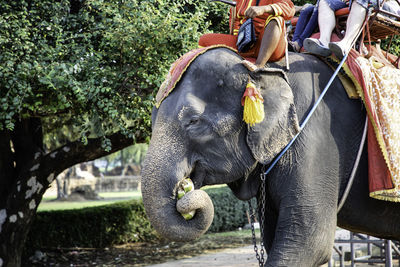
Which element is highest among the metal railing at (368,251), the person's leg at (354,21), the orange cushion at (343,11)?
the orange cushion at (343,11)

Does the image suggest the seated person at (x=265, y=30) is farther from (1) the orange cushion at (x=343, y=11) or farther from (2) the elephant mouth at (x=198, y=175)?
(2) the elephant mouth at (x=198, y=175)

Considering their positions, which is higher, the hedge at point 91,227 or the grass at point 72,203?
the hedge at point 91,227

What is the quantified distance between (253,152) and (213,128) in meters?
0.27

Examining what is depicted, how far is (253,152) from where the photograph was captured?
2.84 metres

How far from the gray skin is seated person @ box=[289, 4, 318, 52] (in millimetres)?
547

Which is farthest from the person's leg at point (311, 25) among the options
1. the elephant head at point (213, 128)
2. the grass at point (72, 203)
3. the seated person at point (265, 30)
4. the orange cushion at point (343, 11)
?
the grass at point (72, 203)

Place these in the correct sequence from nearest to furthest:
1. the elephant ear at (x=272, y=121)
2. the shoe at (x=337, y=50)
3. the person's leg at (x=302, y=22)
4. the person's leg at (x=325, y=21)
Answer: the elephant ear at (x=272, y=121) → the shoe at (x=337, y=50) → the person's leg at (x=325, y=21) → the person's leg at (x=302, y=22)

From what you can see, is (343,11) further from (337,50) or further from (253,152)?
(253,152)

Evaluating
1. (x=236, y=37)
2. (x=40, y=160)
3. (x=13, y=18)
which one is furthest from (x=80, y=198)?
(x=236, y=37)

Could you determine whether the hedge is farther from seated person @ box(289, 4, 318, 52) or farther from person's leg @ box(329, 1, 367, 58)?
person's leg @ box(329, 1, 367, 58)

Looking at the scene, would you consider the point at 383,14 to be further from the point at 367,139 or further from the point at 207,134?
the point at 207,134

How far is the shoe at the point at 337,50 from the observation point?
10.00ft

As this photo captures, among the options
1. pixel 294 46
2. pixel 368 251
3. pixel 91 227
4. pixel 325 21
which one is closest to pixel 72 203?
pixel 91 227

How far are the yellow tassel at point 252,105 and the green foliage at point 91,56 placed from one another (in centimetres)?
318
